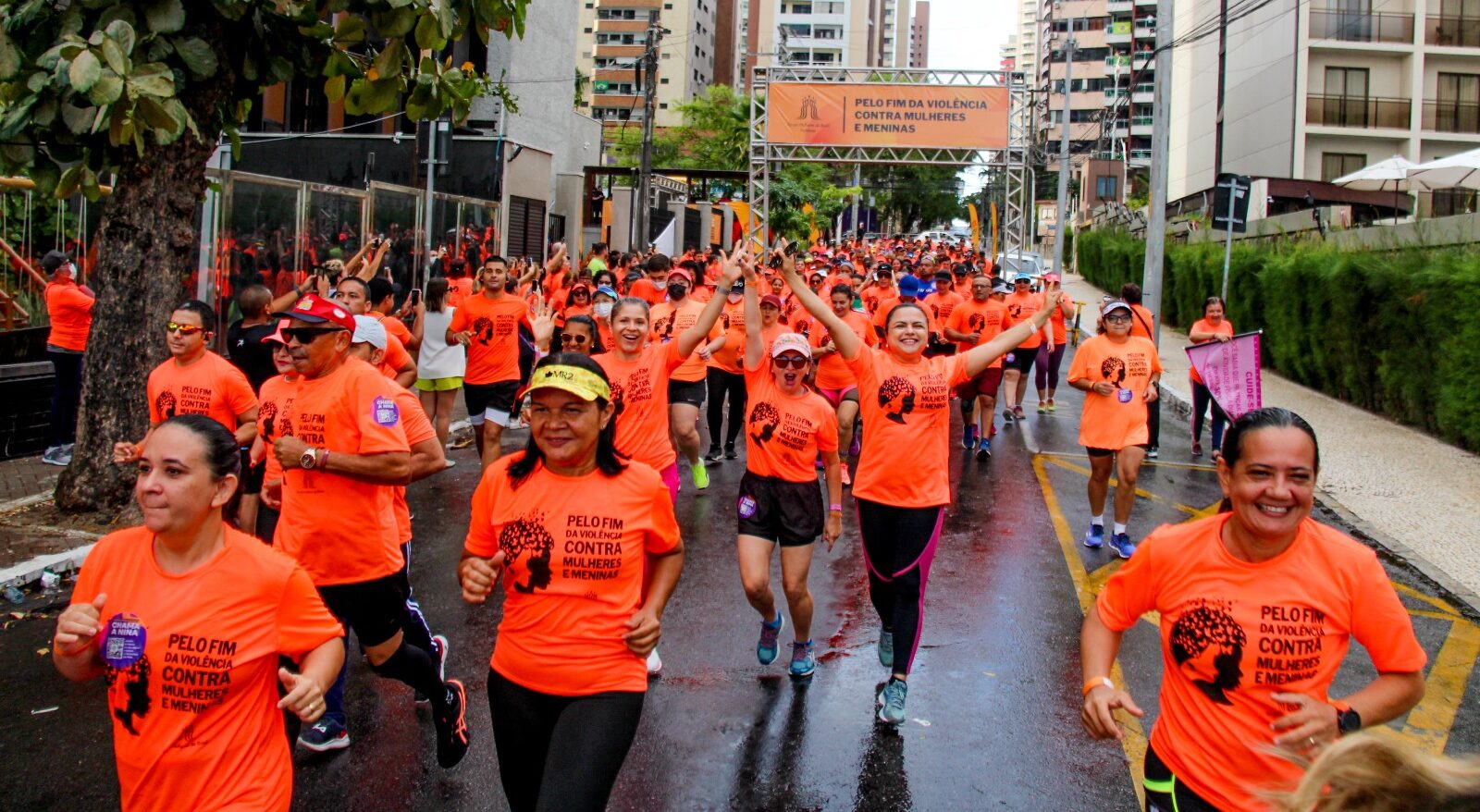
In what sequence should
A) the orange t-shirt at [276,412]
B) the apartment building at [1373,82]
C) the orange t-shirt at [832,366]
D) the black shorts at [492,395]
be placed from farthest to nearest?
the apartment building at [1373,82] < the orange t-shirt at [832,366] < the black shorts at [492,395] < the orange t-shirt at [276,412]

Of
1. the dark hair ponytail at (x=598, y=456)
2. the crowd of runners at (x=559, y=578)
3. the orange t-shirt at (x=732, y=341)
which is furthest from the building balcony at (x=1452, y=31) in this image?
the dark hair ponytail at (x=598, y=456)

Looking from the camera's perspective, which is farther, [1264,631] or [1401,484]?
[1401,484]

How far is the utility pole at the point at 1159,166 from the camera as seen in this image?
20.4m

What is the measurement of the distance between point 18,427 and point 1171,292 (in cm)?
2695

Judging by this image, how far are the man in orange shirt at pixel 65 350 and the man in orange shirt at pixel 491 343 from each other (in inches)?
133

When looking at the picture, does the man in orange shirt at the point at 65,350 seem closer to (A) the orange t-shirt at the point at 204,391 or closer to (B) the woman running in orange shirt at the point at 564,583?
(A) the orange t-shirt at the point at 204,391

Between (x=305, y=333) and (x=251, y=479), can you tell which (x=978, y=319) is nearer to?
(x=251, y=479)

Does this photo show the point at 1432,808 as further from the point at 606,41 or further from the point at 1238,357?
the point at 606,41

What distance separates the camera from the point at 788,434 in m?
6.25

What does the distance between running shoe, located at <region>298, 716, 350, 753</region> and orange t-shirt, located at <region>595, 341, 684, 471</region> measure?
2.47 metres

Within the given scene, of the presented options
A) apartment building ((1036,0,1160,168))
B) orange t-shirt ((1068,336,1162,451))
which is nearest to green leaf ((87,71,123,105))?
orange t-shirt ((1068,336,1162,451))

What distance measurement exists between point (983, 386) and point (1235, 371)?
655 centimetres

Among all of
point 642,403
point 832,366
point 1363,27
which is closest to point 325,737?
point 642,403

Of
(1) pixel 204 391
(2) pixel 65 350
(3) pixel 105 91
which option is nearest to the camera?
(3) pixel 105 91
